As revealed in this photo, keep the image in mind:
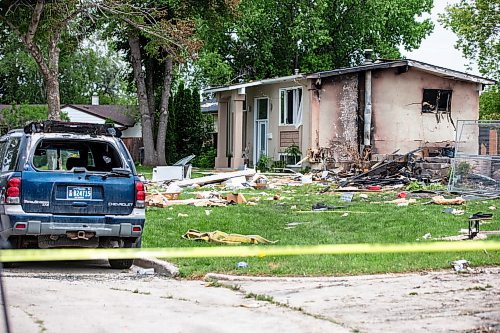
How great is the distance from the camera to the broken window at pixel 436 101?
110 ft

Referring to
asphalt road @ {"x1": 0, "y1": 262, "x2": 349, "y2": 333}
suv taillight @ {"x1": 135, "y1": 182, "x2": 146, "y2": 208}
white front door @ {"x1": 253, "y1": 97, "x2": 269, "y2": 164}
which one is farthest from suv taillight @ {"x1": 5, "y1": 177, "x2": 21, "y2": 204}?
white front door @ {"x1": 253, "y1": 97, "x2": 269, "y2": 164}

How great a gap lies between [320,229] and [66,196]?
5.33 metres

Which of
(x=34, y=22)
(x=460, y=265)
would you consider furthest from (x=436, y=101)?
(x=460, y=265)

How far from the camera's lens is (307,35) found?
52.2 m

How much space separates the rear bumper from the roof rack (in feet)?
3.66

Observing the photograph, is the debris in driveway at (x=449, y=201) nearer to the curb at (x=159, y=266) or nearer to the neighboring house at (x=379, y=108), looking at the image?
the curb at (x=159, y=266)

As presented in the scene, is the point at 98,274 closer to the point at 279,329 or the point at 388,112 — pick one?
the point at 279,329

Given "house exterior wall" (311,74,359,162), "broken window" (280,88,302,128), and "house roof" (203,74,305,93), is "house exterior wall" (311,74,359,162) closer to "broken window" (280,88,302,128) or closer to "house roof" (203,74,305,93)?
"house roof" (203,74,305,93)

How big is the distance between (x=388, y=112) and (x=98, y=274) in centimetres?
2357

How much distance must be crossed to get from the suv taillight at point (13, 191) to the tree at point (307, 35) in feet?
133

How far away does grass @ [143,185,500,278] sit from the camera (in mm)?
10445

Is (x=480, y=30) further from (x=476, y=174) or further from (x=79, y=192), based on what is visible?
(x=79, y=192)

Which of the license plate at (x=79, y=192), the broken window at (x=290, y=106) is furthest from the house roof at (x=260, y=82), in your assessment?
the license plate at (x=79, y=192)

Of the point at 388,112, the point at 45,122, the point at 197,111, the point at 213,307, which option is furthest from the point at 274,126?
the point at 213,307
